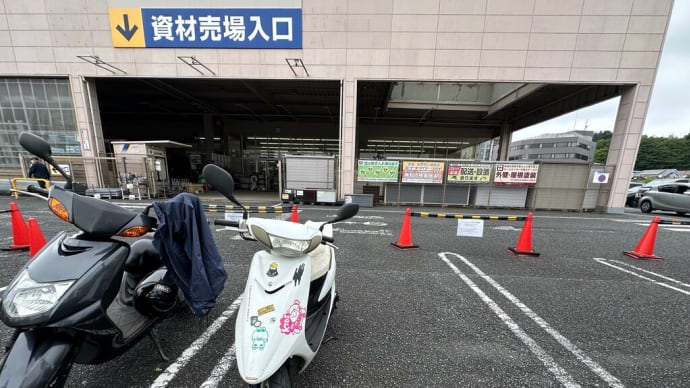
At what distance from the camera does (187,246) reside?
1.90 meters

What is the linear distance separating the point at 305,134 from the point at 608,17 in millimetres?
19070

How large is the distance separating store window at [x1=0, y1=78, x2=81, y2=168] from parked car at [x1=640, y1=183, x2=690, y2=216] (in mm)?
26033

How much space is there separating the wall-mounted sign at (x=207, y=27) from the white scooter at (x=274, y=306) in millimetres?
10646

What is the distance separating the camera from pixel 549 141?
2384 inches

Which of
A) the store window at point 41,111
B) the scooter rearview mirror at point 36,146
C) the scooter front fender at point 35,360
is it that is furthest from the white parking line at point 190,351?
the store window at point 41,111

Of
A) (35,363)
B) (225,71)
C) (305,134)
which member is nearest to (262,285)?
(35,363)

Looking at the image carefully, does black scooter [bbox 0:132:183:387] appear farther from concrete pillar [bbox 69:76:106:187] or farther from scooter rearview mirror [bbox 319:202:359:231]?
concrete pillar [bbox 69:76:106:187]

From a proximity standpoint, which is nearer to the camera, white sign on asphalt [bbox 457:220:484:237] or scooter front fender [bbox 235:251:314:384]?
scooter front fender [bbox 235:251:314:384]

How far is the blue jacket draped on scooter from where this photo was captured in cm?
179

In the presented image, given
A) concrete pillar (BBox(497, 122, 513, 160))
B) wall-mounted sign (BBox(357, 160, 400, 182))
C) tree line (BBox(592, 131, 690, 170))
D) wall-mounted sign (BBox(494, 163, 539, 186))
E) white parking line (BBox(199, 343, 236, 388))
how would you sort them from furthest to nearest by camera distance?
tree line (BBox(592, 131, 690, 170))
concrete pillar (BBox(497, 122, 513, 160))
wall-mounted sign (BBox(357, 160, 400, 182))
wall-mounted sign (BBox(494, 163, 539, 186))
white parking line (BBox(199, 343, 236, 388))

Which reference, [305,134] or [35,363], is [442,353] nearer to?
[35,363]

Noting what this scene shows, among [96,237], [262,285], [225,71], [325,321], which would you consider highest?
[225,71]

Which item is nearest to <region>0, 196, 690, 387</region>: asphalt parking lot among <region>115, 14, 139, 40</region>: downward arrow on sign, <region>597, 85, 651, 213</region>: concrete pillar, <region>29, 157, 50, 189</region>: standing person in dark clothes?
<region>29, 157, 50, 189</region>: standing person in dark clothes

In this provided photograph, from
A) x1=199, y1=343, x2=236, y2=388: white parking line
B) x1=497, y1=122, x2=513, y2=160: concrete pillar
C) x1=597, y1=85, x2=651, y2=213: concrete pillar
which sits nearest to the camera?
x1=199, y1=343, x2=236, y2=388: white parking line
